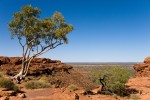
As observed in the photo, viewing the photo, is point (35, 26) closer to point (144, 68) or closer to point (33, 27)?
point (33, 27)

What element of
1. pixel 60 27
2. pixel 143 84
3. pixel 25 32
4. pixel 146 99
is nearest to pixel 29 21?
pixel 25 32

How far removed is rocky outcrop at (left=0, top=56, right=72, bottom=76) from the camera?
1694 inches

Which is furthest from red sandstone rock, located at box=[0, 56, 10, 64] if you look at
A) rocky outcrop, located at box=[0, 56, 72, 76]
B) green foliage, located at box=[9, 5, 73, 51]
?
green foliage, located at box=[9, 5, 73, 51]

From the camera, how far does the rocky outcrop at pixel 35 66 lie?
43031mm

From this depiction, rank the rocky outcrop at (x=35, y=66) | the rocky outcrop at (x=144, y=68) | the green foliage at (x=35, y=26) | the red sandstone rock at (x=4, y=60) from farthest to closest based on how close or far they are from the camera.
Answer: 1. the red sandstone rock at (x=4, y=60)
2. the rocky outcrop at (x=144, y=68)
3. the rocky outcrop at (x=35, y=66)
4. the green foliage at (x=35, y=26)

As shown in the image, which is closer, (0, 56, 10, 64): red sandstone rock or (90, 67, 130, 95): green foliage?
(90, 67, 130, 95): green foliage

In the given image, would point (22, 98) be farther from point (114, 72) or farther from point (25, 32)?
point (114, 72)

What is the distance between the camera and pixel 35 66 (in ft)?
151

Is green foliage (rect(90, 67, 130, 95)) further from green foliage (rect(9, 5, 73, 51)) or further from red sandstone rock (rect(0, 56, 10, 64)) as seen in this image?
red sandstone rock (rect(0, 56, 10, 64))

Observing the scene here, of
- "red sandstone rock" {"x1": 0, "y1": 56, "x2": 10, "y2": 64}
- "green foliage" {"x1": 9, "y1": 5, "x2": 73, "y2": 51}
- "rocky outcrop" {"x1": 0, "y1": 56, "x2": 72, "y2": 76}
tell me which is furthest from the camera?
"red sandstone rock" {"x1": 0, "y1": 56, "x2": 10, "y2": 64}

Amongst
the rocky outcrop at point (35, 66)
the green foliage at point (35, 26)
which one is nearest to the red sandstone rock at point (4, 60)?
the rocky outcrop at point (35, 66)

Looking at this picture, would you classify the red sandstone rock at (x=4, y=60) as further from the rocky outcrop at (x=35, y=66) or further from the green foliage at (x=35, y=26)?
the green foliage at (x=35, y=26)

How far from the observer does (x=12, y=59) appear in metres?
46.8

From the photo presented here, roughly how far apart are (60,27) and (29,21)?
368 centimetres
